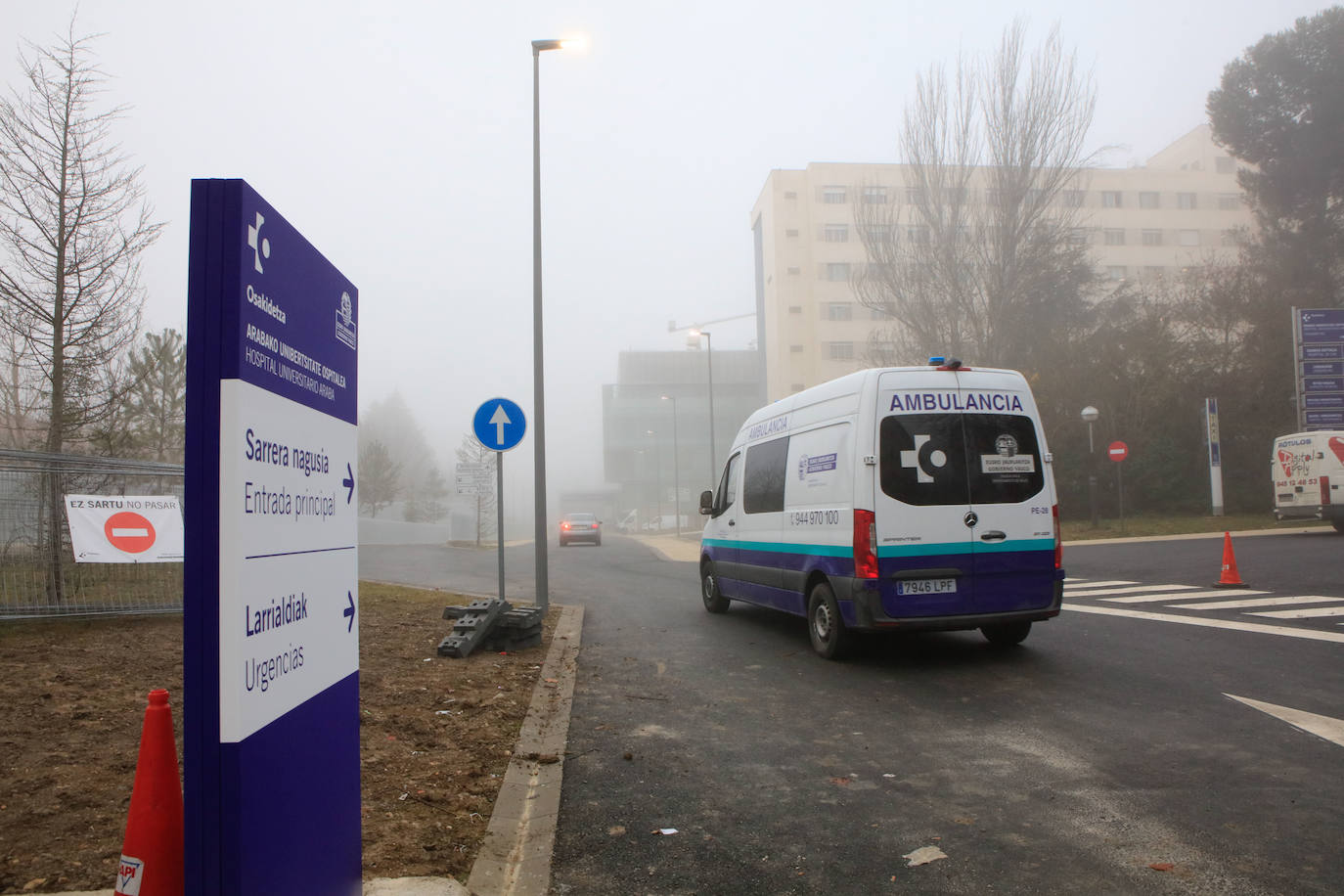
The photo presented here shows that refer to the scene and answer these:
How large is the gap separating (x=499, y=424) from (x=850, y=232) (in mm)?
66454

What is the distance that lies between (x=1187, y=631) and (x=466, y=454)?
41.7 metres

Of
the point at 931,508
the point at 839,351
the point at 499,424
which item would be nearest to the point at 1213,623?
the point at 931,508

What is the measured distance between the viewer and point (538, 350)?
11.3 m

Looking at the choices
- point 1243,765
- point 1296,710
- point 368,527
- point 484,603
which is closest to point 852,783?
point 1243,765

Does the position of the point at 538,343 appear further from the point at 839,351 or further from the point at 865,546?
the point at 839,351

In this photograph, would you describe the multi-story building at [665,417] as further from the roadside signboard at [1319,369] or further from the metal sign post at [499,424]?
the metal sign post at [499,424]

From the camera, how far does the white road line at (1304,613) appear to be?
9.45 m

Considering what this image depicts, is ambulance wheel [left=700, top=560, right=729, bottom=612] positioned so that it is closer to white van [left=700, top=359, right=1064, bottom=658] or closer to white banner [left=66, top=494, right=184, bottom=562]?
white van [left=700, top=359, right=1064, bottom=658]

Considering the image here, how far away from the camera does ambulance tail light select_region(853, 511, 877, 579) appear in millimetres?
7156

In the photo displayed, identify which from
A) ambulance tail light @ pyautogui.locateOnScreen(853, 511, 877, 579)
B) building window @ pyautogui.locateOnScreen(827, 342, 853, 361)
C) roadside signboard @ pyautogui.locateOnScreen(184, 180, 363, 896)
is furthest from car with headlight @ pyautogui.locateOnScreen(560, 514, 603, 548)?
building window @ pyautogui.locateOnScreen(827, 342, 853, 361)

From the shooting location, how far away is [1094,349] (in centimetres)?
3253

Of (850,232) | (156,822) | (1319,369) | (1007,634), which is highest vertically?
(850,232)

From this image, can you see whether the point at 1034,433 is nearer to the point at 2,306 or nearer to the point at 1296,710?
the point at 1296,710

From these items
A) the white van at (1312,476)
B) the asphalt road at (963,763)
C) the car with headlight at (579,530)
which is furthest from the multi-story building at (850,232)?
the asphalt road at (963,763)
